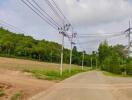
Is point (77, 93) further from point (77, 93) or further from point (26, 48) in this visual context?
point (26, 48)

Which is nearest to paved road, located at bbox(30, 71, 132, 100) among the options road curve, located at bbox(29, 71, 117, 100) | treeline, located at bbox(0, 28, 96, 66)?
road curve, located at bbox(29, 71, 117, 100)

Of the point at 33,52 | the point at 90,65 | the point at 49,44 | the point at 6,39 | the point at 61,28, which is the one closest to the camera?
the point at 61,28

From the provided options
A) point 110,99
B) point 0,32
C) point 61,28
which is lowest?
point 110,99

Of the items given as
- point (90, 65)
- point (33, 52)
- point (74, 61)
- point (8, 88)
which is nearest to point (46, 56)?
point (33, 52)

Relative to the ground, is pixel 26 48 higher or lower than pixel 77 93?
higher

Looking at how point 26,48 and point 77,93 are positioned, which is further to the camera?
point 26,48

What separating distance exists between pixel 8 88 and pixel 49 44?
141907 millimetres

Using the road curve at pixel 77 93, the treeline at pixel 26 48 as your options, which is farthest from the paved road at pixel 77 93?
the treeline at pixel 26 48

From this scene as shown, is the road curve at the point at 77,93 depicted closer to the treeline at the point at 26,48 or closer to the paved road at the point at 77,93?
the paved road at the point at 77,93

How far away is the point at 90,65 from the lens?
19188 centimetres

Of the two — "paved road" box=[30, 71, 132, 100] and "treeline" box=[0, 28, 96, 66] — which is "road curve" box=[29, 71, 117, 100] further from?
"treeline" box=[0, 28, 96, 66]

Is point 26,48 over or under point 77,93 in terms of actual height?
over

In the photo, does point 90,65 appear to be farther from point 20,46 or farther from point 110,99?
point 110,99

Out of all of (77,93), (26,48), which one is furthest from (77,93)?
(26,48)
